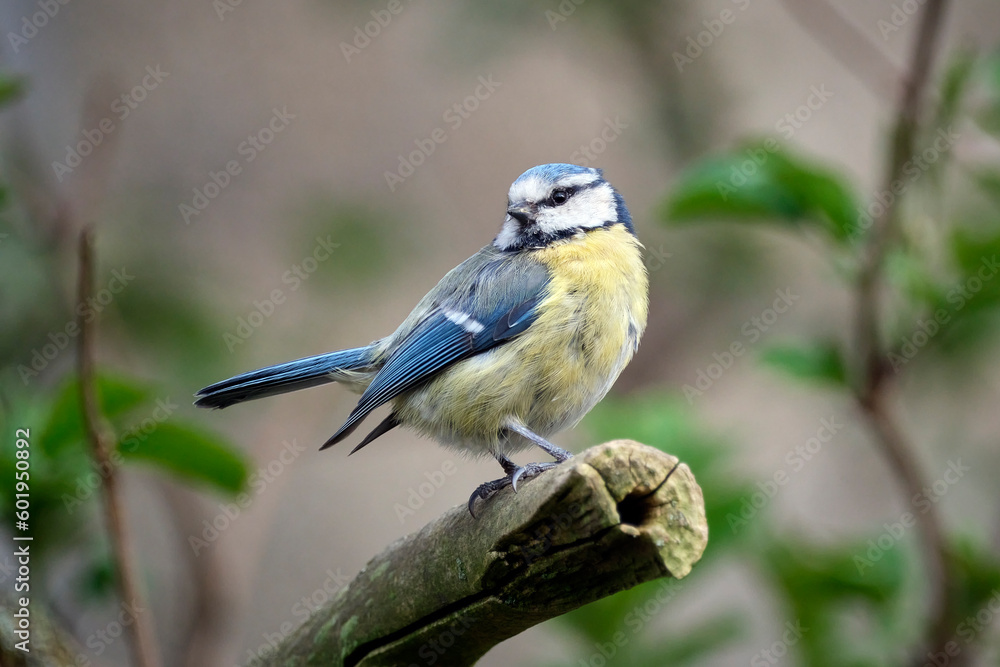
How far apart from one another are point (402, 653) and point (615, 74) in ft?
11.9

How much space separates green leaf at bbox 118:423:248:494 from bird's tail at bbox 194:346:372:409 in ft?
0.83

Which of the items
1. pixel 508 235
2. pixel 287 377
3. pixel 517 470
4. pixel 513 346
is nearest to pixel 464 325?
pixel 513 346

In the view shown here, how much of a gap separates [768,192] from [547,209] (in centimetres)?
61

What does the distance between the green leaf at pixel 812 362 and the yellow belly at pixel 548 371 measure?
381mm

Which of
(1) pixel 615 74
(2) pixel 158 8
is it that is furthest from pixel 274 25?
(1) pixel 615 74

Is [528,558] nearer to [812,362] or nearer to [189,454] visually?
[189,454]

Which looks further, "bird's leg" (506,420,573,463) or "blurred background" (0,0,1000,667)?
"blurred background" (0,0,1000,667)

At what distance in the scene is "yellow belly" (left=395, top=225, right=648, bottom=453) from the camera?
215 centimetres

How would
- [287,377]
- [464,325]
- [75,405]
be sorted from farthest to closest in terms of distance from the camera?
1. [287,377]
2. [464,325]
3. [75,405]

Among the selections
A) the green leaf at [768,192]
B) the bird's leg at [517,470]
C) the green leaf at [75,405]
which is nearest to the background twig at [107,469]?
the green leaf at [75,405]

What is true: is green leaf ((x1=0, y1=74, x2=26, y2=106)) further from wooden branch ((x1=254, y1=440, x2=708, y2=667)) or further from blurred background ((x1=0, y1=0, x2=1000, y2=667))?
wooden branch ((x1=254, y1=440, x2=708, y2=667))

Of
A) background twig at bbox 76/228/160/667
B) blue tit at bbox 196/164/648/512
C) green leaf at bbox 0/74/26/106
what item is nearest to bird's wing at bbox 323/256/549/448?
blue tit at bbox 196/164/648/512

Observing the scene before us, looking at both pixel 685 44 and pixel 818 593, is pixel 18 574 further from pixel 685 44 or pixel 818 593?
pixel 685 44

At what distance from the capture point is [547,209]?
2.54 m
